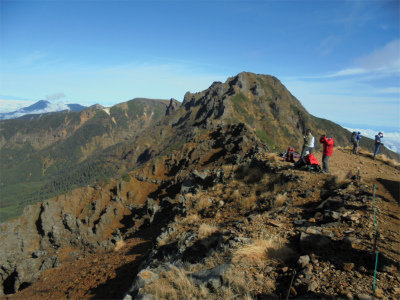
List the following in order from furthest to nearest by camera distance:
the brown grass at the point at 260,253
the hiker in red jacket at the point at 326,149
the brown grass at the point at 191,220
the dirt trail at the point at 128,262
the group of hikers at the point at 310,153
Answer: the group of hikers at the point at 310,153
the hiker in red jacket at the point at 326,149
the brown grass at the point at 191,220
the dirt trail at the point at 128,262
the brown grass at the point at 260,253

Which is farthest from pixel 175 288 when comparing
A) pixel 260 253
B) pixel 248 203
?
pixel 248 203

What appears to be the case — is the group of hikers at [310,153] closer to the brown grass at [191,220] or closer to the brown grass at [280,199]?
the brown grass at [280,199]

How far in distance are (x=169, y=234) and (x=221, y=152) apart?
22.2 metres

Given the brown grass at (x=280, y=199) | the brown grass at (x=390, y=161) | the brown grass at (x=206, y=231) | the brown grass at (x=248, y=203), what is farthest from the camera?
the brown grass at (x=390, y=161)

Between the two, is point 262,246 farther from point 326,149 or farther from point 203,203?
point 326,149

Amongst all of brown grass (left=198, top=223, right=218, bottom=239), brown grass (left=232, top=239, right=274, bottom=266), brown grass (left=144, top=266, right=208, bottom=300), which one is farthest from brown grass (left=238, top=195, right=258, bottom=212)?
brown grass (left=144, top=266, right=208, bottom=300)

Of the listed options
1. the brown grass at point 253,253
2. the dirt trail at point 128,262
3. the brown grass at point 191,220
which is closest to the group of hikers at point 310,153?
the dirt trail at point 128,262

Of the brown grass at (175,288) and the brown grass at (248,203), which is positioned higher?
the brown grass at (248,203)

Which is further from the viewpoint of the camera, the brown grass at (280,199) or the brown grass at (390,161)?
the brown grass at (390,161)

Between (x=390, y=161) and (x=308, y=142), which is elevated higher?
(x=308, y=142)

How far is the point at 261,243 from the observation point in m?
6.16

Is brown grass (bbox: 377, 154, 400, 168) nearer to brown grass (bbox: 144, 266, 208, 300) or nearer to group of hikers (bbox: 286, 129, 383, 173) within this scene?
group of hikers (bbox: 286, 129, 383, 173)

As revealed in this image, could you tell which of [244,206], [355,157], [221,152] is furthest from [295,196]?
[221,152]

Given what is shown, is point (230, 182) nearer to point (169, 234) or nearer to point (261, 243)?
point (169, 234)
